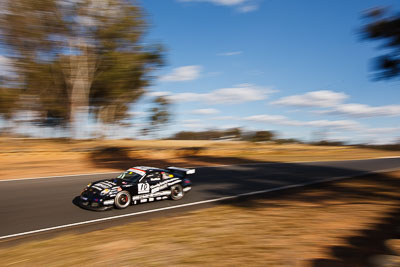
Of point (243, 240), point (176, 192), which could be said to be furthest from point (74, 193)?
point (243, 240)

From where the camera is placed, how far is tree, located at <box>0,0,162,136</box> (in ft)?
85.8

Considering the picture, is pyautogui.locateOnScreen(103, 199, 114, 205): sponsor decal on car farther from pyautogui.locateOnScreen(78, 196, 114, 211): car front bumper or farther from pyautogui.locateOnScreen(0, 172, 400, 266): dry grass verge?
pyautogui.locateOnScreen(0, 172, 400, 266): dry grass verge

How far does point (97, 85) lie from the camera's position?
30734mm

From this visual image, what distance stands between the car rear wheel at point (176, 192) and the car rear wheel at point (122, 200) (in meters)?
1.81

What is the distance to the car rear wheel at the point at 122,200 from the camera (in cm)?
937

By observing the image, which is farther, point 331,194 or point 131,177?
point 331,194

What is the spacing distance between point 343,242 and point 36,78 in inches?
1173

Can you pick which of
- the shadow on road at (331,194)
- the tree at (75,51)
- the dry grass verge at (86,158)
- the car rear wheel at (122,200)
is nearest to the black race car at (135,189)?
the car rear wheel at (122,200)

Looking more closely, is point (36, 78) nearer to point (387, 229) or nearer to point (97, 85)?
point (97, 85)

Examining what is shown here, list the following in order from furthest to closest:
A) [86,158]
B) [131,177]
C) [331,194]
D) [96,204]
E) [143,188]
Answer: [86,158] < [331,194] < [131,177] < [143,188] < [96,204]

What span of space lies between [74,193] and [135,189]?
326 cm

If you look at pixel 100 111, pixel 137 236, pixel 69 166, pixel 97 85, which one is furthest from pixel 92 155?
pixel 137 236

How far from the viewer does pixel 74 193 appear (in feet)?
37.7

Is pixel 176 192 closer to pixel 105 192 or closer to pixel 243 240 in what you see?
pixel 105 192
